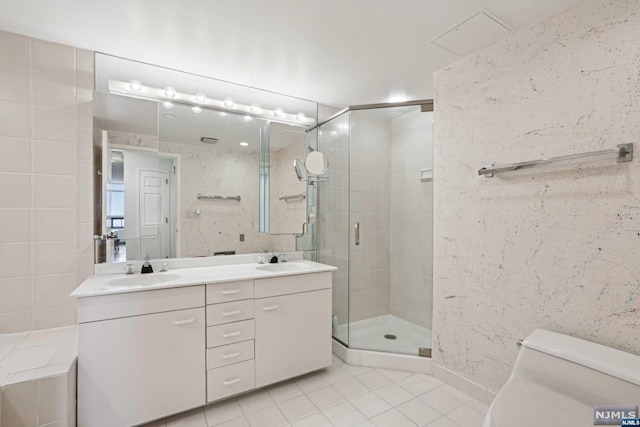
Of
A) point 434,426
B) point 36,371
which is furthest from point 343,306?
point 36,371

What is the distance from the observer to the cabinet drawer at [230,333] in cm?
179

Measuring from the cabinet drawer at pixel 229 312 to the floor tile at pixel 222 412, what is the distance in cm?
55

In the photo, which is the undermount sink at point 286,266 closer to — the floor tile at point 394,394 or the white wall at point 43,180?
the floor tile at point 394,394

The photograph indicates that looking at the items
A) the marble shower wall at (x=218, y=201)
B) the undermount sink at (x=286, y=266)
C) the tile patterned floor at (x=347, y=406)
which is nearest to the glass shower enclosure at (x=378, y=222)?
the undermount sink at (x=286, y=266)

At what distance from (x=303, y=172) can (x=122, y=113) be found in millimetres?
1469

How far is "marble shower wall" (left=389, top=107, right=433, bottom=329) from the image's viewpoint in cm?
277

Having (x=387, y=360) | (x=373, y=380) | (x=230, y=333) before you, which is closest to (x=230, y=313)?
(x=230, y=333)

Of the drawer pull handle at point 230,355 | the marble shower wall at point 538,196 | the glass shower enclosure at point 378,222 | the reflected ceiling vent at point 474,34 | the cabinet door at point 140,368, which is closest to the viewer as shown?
the marble shower wall at point 538,196

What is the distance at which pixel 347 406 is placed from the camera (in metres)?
1.85

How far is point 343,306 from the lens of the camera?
9.02 feet

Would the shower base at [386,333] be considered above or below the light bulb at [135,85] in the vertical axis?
below

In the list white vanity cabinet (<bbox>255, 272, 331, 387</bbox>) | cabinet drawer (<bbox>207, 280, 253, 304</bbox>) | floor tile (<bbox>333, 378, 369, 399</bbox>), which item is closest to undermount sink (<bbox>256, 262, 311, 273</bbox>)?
white vanity cabinet (<bbox>255, 272, 331, 387</bbox>)

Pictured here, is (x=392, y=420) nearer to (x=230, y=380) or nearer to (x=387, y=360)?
(x=387, y=360)

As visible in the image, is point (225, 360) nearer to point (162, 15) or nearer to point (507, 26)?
point (162, 15)
